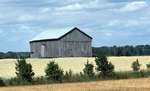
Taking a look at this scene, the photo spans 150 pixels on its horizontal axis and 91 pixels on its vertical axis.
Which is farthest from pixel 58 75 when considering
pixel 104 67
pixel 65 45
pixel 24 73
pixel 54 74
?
pixel 65 45

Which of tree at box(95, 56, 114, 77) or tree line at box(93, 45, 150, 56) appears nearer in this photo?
tree at box(95, 56, 114, 77)

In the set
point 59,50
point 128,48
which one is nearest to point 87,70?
point 59,50

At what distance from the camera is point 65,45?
337ft

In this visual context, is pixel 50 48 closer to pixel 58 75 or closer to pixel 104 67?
pixel 104 67

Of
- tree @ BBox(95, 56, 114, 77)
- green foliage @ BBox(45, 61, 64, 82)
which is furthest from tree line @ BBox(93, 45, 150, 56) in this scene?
green foliage @ BBox(45, 61, 64, 82)

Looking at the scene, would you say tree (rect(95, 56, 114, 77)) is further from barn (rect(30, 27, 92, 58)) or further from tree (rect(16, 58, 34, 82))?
barn (rect(30, 27, 92, 58))

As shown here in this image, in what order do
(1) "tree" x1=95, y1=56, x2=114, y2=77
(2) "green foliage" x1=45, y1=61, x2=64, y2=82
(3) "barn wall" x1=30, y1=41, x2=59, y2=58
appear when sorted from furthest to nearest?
(3) "barn wall" x1=30, y1=41, x2=59, y2=58 < (1) "tree" x1=95, y1=56, x2=114, y2=77 < (2) "green foliage" x1=45, y1=61, x2=64, y2=82

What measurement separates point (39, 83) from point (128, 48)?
84.9m

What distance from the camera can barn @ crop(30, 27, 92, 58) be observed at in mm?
101812

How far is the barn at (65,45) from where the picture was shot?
334ft

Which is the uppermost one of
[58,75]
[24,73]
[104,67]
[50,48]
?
[50,48]

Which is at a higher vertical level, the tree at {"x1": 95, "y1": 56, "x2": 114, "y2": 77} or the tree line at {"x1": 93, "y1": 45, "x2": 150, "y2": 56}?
the tree line at {"x1": 93, "y1": 45, "x2": 150, "y2": 56}

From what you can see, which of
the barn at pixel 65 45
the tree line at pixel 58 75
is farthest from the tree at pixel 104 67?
the barn at pixel 65 45

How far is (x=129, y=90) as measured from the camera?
29500mm
